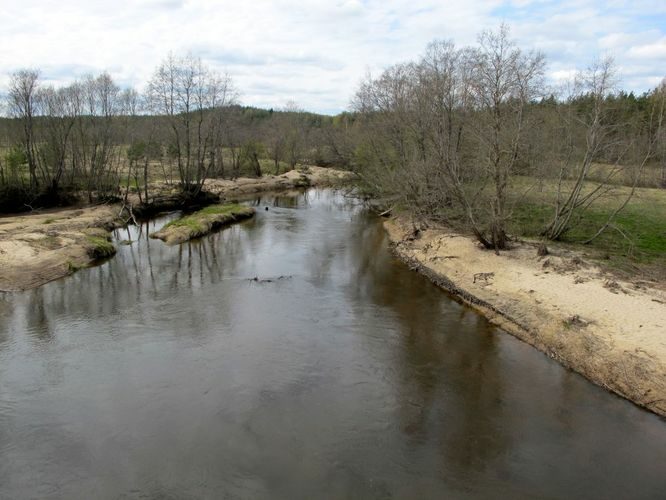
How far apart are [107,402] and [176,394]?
5.58ft

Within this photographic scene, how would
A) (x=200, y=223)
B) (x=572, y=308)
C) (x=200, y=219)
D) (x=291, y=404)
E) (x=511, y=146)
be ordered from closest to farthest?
1. (x=291, y=404)
2. (x=572, y=308)
3. (x=511, y=146)
4. (x=200, y=223)
5. (x=200, y=219)

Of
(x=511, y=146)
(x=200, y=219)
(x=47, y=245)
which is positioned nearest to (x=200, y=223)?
(x=200, y=219)

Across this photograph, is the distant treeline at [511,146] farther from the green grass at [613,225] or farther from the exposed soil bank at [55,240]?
the exposed soil bank at [55,240]

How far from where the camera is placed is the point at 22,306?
1856 cm

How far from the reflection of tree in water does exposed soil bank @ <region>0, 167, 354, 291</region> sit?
1399 cm

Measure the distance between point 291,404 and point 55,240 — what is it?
19975 millimetres

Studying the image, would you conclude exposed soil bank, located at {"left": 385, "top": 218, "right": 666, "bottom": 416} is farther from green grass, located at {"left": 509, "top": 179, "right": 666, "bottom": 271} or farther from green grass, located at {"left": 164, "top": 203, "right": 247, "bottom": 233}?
green grass, located at {"left": 164, "top": 203, "right": 247, "bottom": 233}

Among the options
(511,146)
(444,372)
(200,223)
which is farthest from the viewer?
(200,223)

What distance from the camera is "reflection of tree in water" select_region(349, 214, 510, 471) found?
37.5 feet

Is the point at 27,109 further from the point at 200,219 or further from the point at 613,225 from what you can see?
the point at 613,225

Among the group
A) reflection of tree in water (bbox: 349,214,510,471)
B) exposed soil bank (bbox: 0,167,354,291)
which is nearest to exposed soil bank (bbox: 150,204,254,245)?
exposed soil bank (bbox: 0,167,354,291)

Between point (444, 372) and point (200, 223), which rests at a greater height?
point (200, 223)

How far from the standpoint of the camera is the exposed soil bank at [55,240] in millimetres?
21625

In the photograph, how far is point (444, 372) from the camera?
576 inches
